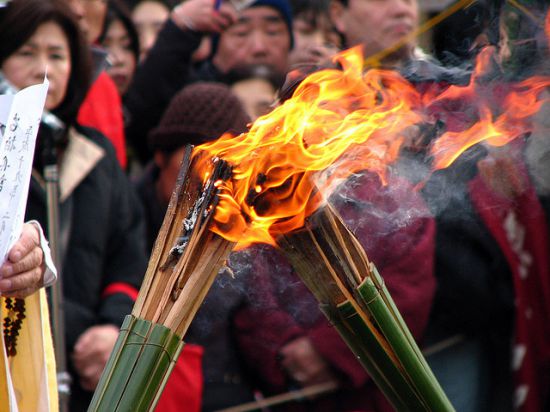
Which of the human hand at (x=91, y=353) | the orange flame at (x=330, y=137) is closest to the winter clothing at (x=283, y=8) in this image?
the human hand at (x=91, y=353)

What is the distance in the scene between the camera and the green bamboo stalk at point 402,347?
2.07 m

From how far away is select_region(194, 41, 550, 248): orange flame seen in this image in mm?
2023

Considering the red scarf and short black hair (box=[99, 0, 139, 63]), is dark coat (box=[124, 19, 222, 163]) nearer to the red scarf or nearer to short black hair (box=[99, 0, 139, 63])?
short black hair (box=[99, 0, 139, 63])

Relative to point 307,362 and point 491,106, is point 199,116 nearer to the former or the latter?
point 307,362

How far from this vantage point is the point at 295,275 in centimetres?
284

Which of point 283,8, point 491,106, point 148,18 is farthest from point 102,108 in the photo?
point 491,106

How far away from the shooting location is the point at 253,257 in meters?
2.68

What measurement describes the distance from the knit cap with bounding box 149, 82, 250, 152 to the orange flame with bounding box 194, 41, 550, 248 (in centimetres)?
149

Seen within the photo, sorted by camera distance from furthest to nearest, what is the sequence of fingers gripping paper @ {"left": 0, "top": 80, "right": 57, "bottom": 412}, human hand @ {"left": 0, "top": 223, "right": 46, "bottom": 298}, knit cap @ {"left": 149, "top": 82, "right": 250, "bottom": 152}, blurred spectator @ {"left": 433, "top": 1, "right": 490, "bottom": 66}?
knit cap @ {"left": 149, "top": 82, "right": 250, "bottom": 152}, blurred spectator @ {"left": 433, "top": 1, "right": 490, "bottom": 66}, human hand @ {"left": 0, "top": 223, "right": 46, "bottom": 298}, fingers gripping paper @ {"left": 0, "top": 80, "right": 57, "bottom": 412}

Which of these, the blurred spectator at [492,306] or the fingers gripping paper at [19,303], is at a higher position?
the fingers gripping paper at [19,303]

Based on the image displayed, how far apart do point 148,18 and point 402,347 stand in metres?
4.03

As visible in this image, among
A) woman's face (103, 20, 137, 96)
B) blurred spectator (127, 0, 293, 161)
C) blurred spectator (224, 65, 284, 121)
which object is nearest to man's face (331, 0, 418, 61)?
blurred spectator (224, 65, 284, 121)

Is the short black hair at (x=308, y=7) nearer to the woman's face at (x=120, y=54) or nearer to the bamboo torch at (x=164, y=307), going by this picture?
the woman's face at (x=120, y=54)

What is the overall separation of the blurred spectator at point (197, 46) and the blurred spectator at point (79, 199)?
0.87 metres
